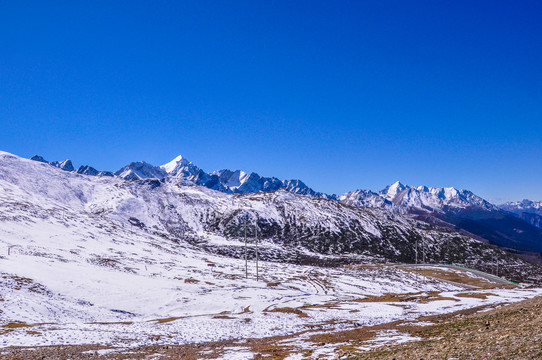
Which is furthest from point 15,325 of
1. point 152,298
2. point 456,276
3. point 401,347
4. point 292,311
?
point 456,276

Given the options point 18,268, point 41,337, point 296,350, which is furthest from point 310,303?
point 18,268

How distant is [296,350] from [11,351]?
74.3ft

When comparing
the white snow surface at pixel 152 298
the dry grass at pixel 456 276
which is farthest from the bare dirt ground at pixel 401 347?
the dry grass at pixel 456 276

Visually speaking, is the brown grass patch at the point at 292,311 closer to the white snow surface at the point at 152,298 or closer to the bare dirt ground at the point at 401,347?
the white snow surface at the point at 152,298

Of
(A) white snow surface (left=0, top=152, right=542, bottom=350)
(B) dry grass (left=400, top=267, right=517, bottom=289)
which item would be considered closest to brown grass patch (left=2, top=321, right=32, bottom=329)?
(A) white snow surface (left=0, top=152, right=542, bottom=350)

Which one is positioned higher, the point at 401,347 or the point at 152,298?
the point at 401,347

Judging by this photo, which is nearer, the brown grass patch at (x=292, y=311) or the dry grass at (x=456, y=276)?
the brown grass patch at (x=292, y=311)

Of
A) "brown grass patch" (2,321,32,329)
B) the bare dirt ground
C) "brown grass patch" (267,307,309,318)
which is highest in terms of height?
the bare dirt ground

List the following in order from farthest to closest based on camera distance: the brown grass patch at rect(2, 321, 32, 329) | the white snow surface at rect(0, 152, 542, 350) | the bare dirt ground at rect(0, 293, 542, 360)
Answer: the white snow surface at rect(0, 152, 542, 350) < the brown grass patch at rect(2, 321, 32, 329) < the bare dirt ground at rect(0, 293, 542, 360)

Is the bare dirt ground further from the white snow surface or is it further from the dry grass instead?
the dry grass

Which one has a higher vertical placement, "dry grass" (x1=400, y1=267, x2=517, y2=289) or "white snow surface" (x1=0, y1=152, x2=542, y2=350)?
"white snow surface" (x1=0, y1=152, x2=542, y2=350)

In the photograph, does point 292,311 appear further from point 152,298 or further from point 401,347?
point 401,347

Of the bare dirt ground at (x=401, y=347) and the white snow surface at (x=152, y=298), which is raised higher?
the bare dirt ground at (x=401, y=347)

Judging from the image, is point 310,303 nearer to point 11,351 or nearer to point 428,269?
point 11,351
